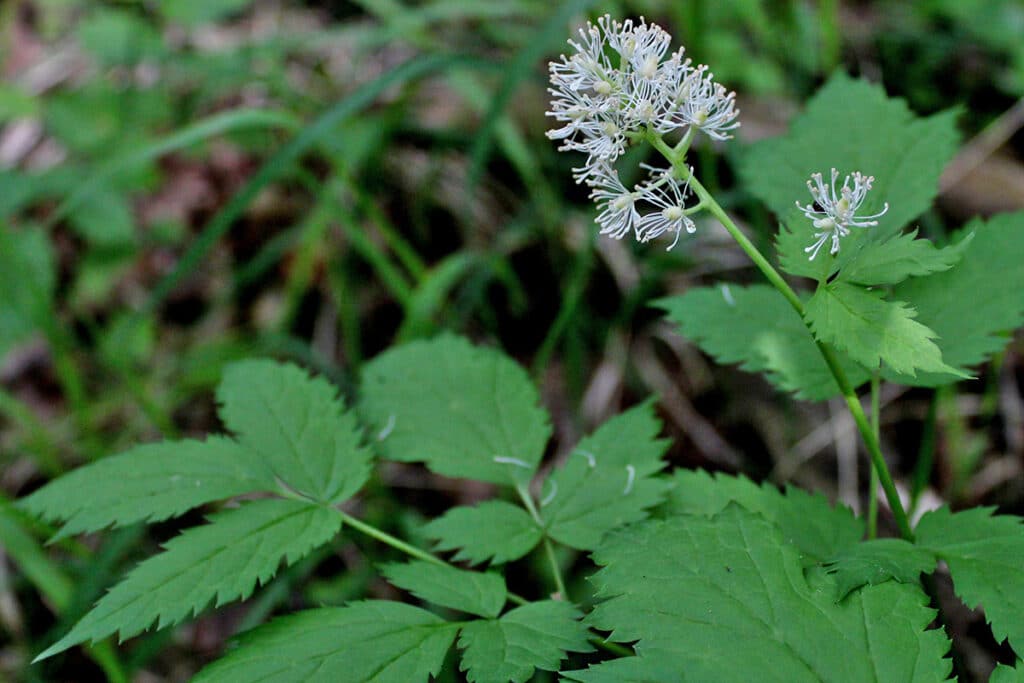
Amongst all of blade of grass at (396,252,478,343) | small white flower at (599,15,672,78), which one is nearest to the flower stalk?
small white flower at (599,15,672,78)

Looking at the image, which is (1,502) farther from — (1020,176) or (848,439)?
(1020,176)

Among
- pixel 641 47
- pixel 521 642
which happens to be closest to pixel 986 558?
pixel 521 642

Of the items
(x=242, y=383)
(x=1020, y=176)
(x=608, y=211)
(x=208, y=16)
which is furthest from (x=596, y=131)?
(x=208, y=16)

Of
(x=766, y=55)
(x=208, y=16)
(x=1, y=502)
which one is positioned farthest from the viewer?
(x=208, y=16)

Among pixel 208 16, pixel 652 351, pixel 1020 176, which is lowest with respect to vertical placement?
pixel 652 351

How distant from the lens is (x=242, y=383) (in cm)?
175

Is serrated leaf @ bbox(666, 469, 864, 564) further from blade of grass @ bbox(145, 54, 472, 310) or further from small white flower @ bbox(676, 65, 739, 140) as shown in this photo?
blade of grass @ bbox(145, 54, 472, 310)

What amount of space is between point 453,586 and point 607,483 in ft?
1.18

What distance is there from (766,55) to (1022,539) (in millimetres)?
2573

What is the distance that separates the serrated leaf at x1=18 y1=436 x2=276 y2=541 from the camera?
58.9 inches

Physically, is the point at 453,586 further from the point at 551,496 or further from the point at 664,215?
the point at 664,215

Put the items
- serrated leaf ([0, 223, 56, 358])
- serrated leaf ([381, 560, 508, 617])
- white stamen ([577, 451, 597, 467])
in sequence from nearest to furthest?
1. serrated leaf ([381, 560, 508, 617])
2. white stamen ([577, 451, 597, 467])
3. serrated leaf ([0, 223, 56, 358])

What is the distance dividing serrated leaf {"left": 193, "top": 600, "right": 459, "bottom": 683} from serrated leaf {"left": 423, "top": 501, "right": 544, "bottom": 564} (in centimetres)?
17

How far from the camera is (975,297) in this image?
1606 mm
